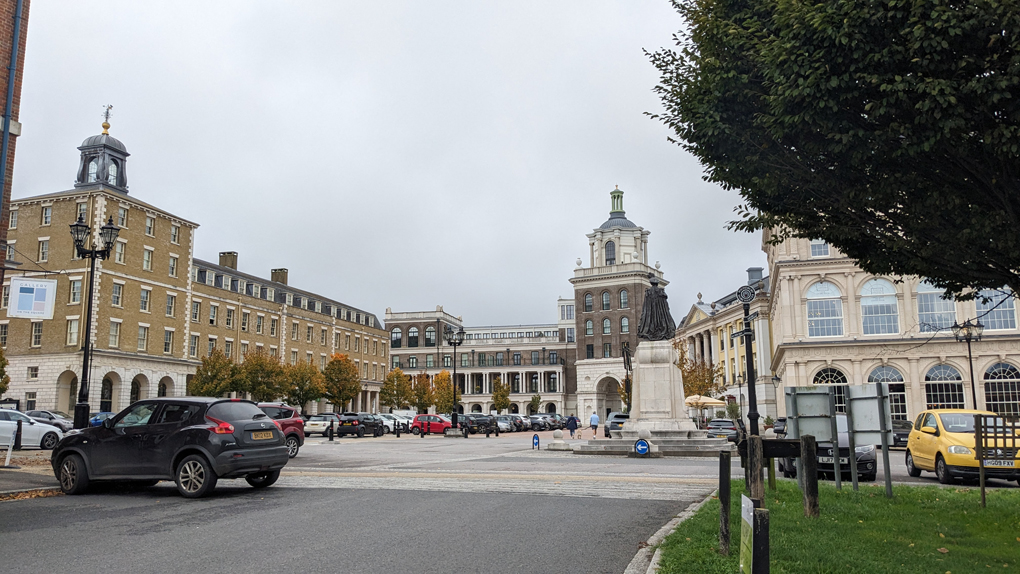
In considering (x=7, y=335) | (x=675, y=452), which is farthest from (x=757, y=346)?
(x=7, y=335)

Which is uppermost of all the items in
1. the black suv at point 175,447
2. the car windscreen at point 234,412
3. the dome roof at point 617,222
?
the dome roof at point 617,222

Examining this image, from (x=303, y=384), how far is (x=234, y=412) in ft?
179

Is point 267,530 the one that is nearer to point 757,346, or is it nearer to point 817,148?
point 817,148

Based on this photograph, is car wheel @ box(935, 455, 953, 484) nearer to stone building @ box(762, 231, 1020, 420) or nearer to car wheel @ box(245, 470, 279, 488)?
car wheel @ box(245, 470, 279, 488)

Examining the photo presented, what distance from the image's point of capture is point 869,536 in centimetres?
794

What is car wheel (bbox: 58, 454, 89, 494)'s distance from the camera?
1183 cm

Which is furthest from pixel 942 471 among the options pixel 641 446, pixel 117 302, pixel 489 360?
pixel 489 360

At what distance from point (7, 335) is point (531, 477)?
158 feet

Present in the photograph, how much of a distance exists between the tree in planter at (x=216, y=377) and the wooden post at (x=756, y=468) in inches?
2100

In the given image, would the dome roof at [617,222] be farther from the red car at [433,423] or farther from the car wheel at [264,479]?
the car wheel at [264,479]

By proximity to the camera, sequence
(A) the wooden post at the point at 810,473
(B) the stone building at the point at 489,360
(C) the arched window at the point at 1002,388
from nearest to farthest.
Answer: (A) the wooden post at the point at 810,473 < (C) the arched window at the point at 1002,388 < (B) the stone building at the point at 489,360

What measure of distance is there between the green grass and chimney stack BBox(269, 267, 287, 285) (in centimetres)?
7196

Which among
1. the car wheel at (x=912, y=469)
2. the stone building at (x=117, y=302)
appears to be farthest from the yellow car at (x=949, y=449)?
the stone building at (x=117, y=302)

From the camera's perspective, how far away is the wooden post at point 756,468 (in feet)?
22.6
